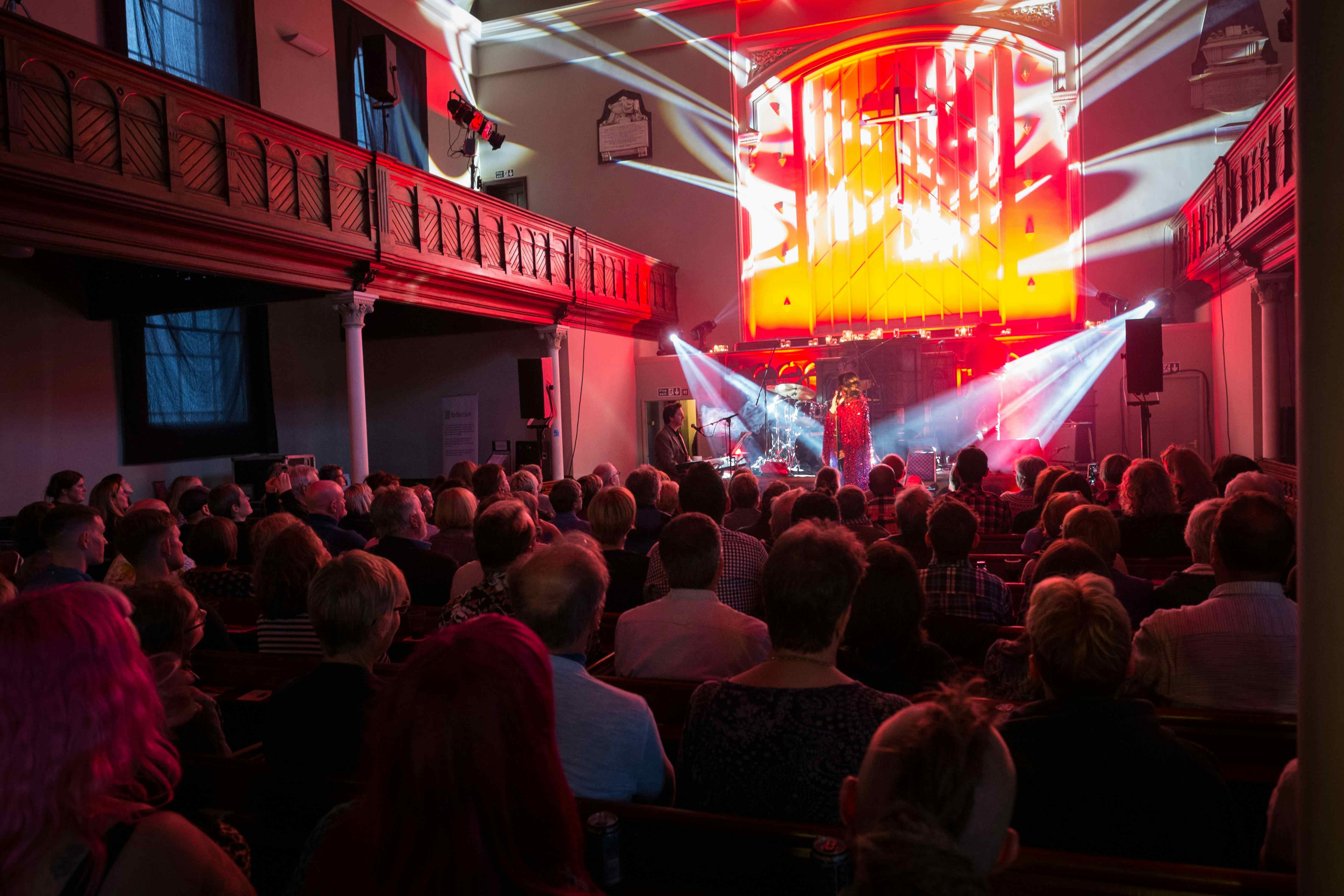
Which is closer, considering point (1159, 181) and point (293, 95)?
point (293, 95)

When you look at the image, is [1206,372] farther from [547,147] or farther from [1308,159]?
[1308,159]

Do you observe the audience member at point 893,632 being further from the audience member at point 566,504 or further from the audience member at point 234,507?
the audience member at point 234,507

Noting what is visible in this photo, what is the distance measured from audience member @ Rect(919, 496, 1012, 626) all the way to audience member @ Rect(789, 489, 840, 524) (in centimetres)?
100

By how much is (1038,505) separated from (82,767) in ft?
16.8

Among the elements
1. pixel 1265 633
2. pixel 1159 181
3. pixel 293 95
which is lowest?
pixel 1265 633

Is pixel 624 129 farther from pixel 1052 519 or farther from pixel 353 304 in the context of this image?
pixel 1052 519

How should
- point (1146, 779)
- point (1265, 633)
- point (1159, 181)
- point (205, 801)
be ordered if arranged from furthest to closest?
point (1159, 181) < point (1265, 633) < point (205, 801) < point (1146, 779)

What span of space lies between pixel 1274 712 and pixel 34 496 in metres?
9.53

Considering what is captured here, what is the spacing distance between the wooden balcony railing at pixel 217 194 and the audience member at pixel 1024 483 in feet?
18.9

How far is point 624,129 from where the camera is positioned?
48.9ft

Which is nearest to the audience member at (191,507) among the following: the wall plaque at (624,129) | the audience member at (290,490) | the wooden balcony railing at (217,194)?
the audience member at (290,490)

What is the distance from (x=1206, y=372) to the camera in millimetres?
11234

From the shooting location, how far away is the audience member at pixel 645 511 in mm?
4758

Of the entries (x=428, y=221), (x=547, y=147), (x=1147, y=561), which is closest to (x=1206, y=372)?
(x=1147, y=561)
